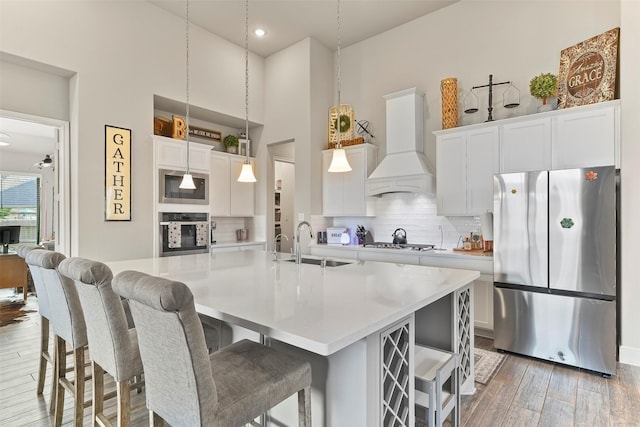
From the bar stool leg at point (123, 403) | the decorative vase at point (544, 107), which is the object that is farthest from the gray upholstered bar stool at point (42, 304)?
the decorative vase at point (544, 107)

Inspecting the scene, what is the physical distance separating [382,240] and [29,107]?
449 cm

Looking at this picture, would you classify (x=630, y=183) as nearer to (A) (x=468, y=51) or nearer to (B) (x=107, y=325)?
(A) (x=468, y=51)

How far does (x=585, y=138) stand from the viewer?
3.12 m

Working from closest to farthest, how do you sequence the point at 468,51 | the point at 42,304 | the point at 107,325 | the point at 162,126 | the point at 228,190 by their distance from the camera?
the point at 107,325 < the point at 42,304 < the point at 468,51 < the point at 162,126 < the point at 228,190

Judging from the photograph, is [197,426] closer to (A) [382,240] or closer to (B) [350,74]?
(A) [382,240]

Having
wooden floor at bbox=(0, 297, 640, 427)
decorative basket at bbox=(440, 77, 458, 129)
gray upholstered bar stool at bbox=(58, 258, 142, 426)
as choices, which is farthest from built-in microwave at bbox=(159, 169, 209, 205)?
decorative basket at bbox=(440, 77, 458, 129)

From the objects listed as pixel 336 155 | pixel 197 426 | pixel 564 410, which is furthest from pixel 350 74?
pixel 197 426

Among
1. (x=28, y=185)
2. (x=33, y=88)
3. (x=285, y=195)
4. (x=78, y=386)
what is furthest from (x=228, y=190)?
(x=28, y=185)

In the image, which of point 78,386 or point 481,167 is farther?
point 481,167

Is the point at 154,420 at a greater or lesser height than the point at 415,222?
lesser

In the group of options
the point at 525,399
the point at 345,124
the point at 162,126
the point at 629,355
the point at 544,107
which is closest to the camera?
the point at 525,399

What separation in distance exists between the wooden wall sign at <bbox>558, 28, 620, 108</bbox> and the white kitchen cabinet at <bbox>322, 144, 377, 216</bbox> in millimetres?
2300

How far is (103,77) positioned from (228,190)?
214 centimetres

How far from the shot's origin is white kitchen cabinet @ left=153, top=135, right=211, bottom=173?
4.20 m
